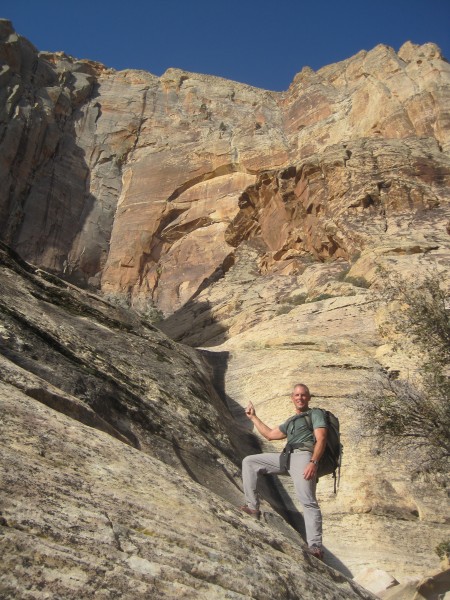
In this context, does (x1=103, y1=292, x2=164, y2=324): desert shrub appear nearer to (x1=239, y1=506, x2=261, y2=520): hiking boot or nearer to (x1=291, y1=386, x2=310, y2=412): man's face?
(x1=291, y1=386, x2=310, y2=412): man's face

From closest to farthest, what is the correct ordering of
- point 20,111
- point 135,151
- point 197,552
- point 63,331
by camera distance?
1. point 197,552
2. point 63,331
3. point 20,111
4. point 135,151

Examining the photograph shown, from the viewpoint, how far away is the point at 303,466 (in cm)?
711

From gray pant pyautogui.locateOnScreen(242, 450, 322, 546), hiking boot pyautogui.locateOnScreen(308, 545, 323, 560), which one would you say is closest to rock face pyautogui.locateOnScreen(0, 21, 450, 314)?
gray pant pyautogui.locateOnScreen(242, 450, 322, 546)

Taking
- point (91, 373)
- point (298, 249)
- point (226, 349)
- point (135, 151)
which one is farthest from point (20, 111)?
point (91, 373)

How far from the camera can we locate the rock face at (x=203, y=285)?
548 cm

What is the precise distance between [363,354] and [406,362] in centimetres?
159

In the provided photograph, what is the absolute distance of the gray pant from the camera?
22.7ft

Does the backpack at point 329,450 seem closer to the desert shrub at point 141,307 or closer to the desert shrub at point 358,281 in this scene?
the desert shrub at point 358,281

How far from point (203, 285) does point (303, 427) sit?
118 feet

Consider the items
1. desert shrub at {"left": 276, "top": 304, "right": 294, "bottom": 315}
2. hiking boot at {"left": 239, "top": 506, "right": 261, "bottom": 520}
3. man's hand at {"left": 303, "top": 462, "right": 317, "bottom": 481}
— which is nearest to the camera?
man's hand at {"left": 303, "top": 462, "right": 317, "bottom": 481}

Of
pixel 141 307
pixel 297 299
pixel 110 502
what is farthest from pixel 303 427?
pixel 141 307

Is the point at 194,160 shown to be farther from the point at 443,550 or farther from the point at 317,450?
the point at 317,450

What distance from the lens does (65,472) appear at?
5.23 meters

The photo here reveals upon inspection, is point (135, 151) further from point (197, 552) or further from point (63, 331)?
point (197, 552)
